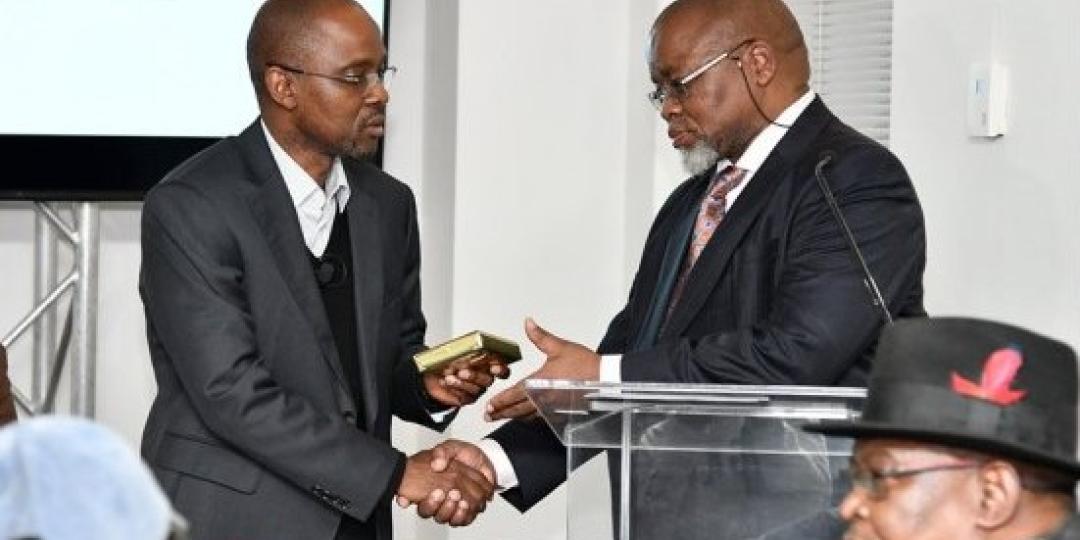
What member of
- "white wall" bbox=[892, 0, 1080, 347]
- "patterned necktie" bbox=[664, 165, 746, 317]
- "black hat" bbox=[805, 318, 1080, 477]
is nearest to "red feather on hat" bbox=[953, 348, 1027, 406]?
"black hat" bbox=[805, 318, 1080, 477]

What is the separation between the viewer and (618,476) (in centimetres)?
285

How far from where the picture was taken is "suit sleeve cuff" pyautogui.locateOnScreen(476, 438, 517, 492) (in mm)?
3729

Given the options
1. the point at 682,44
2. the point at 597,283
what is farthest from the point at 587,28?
the point at 682,44

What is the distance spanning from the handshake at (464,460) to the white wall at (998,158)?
1.27 m

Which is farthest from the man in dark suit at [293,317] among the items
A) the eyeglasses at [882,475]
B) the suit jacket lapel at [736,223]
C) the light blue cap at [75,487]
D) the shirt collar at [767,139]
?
the light blue cap at [75,487]

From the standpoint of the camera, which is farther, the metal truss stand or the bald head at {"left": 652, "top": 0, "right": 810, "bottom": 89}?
the metal truss stand

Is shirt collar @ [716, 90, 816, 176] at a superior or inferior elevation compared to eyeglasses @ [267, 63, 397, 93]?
inferior

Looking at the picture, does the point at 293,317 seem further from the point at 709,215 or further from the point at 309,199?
the point at 709,215

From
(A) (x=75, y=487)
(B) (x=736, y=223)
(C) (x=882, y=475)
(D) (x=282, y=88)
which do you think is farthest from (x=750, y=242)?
(A) (x=75, y=487)

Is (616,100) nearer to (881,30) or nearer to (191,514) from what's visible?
(881,30)

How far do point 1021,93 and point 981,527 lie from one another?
2.39 meters

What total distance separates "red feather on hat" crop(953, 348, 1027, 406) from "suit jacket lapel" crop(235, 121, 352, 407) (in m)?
1.66

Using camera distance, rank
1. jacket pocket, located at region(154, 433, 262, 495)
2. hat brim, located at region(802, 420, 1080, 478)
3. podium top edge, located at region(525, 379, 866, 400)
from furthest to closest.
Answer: jacket pocket, located at region(154, 433, 262, 495) → podium top edge, located at region(525, 379, 866, 400) → hat brim, located at region(802, 420, 1080, 478)

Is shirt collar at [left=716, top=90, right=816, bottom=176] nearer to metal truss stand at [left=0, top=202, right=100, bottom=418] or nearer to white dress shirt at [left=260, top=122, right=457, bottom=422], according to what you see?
white dress shirt at [left=260, top=122, right=457, bottom=422]
